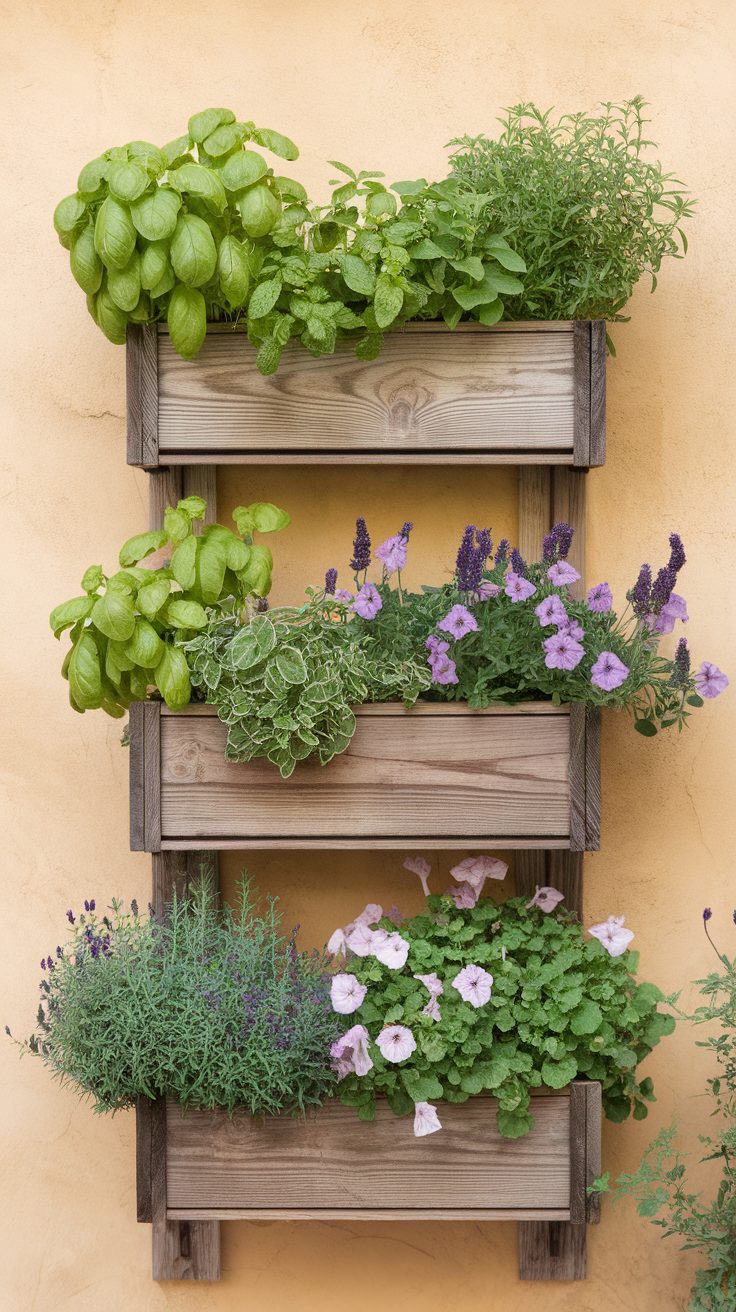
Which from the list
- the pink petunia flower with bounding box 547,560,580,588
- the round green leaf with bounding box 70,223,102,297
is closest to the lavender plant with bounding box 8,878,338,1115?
the pink petunia flower with bounding box 547,560,580,588

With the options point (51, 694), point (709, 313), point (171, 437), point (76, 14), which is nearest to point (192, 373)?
point (171, 437)

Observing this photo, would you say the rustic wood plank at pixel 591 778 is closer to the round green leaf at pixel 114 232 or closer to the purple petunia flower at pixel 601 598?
the purple petunia flower at pixel 601 598

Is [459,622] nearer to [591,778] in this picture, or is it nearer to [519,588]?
[519,588]

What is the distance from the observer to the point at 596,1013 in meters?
1.81

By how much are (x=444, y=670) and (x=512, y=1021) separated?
548mm

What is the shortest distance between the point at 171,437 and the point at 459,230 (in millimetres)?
562

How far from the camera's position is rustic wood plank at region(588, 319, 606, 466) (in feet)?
6.25

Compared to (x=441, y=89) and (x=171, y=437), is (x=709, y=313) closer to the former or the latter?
(x=441, y=89)

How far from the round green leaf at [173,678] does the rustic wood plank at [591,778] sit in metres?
0.62

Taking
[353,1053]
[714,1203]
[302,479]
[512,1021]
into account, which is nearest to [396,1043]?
[353,1053]

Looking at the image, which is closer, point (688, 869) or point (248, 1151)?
point (248, 1151)

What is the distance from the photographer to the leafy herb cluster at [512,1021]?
70.2 inches

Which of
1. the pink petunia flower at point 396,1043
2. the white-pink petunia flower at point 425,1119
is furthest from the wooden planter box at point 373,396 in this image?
the white-pink petunia flower at point 425,1119

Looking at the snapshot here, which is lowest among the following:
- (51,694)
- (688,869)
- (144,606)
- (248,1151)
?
(248,1151)
